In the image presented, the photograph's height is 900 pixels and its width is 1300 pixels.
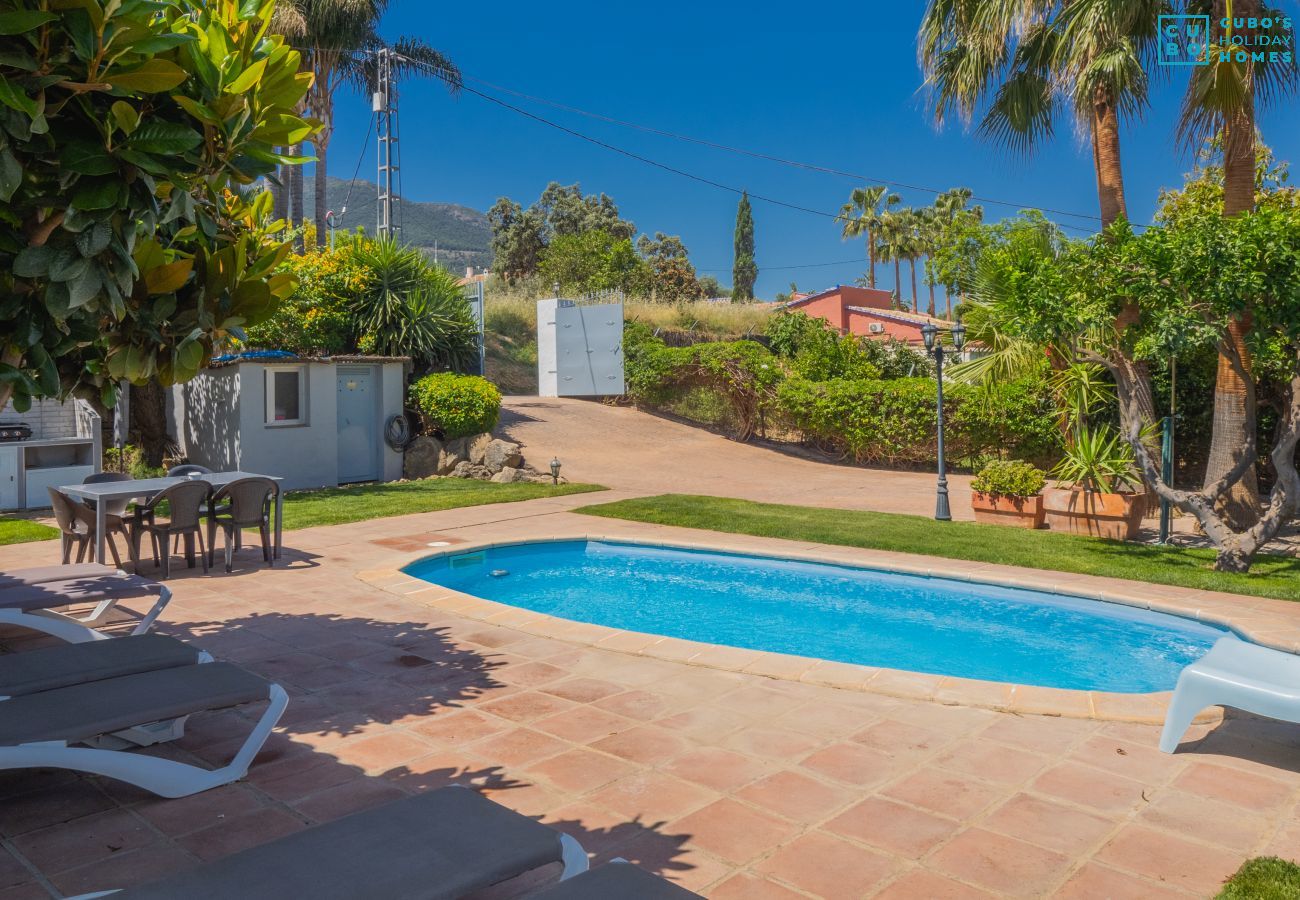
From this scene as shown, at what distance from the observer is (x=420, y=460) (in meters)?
16.8

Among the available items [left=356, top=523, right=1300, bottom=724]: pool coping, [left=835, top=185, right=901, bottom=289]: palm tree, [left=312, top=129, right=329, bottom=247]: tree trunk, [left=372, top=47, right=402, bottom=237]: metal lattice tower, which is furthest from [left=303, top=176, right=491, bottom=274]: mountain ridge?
[left=356, top=523, right=1300, bottom=724]: pool coping

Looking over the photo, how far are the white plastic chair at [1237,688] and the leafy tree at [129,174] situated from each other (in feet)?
14.1

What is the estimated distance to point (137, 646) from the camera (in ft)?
13.7

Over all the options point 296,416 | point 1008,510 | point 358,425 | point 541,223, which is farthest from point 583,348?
point 541,223

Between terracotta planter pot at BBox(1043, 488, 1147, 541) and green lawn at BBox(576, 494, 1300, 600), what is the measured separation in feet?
1.17

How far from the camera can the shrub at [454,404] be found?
16.9 metres

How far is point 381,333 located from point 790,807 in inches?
626

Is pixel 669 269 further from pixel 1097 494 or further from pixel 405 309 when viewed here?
pixel 1097 494

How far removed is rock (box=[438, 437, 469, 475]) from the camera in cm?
1678

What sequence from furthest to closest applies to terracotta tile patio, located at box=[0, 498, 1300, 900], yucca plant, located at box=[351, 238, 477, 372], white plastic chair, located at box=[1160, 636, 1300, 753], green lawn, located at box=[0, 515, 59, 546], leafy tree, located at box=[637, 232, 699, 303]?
1. leafy tree, located at box=[637, 232, 699, 303]
2. yucca plant, located at box=[351, 238, 477, 372]
3. green lawn, located at box=[0, 515, 59, 546]
4. white plastic chair, located at box=[1160, 636, 1300, 753]
5. terracotta tile patio, located at box=[0, 498, 1300, 900]

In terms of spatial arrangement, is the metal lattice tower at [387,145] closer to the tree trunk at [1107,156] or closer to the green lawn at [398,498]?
the green lawn at [398,498]

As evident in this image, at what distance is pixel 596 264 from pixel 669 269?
10.4 m
